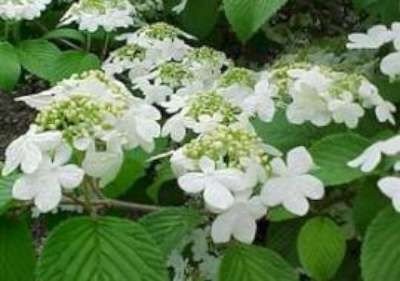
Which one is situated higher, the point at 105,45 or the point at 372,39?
the point at 372,39

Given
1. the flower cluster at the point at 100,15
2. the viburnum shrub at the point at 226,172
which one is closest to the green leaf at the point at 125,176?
the viburnum shrub at the point at 226,172

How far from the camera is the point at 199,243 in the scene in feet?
4.46

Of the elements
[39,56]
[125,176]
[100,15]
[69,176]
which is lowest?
[39,56]

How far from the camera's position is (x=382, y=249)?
3.02 ft

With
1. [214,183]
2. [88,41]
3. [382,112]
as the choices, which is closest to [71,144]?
[214,183]

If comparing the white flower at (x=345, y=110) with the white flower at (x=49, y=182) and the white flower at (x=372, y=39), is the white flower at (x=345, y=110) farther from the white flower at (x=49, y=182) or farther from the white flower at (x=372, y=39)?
the white flower at (x=49, y=182)

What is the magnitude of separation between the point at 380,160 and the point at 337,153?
2.9 inches

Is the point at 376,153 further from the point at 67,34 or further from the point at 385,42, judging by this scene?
the point at 67,34

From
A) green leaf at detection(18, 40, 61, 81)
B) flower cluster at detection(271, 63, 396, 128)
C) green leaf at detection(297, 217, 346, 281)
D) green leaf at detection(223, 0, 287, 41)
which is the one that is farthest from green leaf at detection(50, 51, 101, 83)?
green leaf at detection(297, 217, 346, 281)

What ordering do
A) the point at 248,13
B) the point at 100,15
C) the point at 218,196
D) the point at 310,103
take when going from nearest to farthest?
the point at 218,196
the point at 310,103
the point at 248,13
the point at 100,15

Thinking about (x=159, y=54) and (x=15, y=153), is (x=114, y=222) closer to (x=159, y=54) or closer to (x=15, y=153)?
(x=15, y=153)

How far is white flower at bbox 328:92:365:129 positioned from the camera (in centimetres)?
105

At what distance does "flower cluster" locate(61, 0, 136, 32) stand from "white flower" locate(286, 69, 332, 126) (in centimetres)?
51

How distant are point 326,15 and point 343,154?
1.09 m
